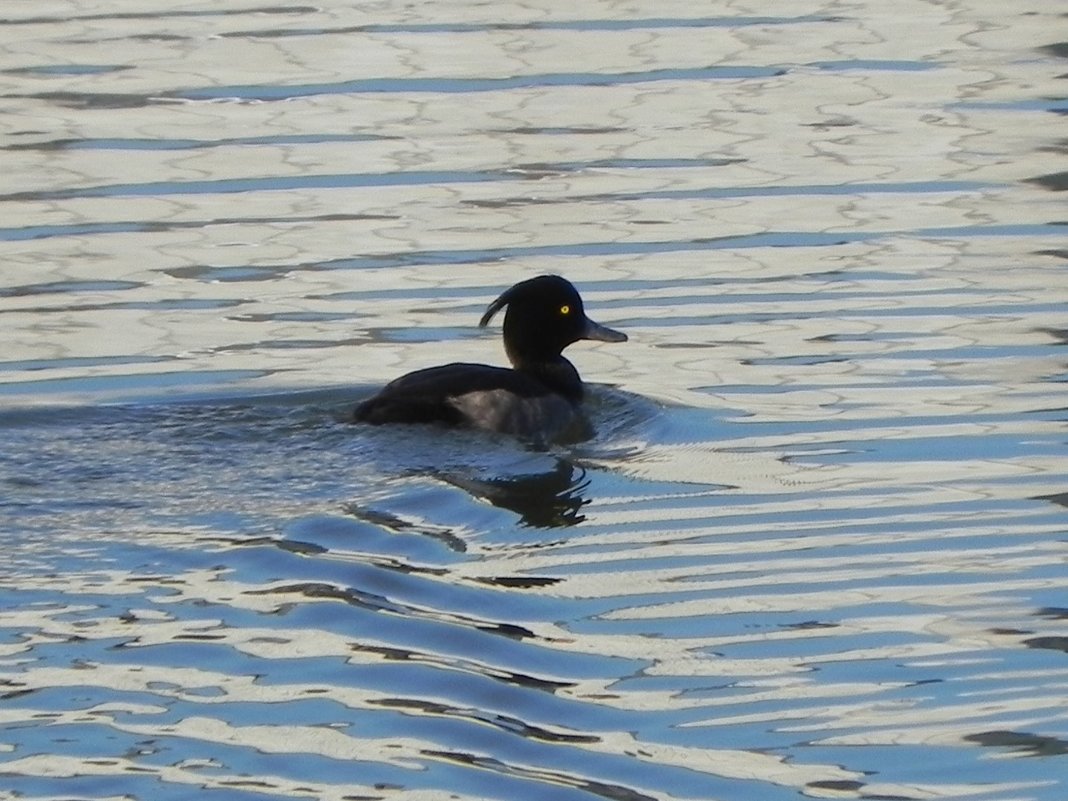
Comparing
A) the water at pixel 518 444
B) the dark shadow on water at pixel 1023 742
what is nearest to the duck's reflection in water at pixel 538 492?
the water at pixel 518 444

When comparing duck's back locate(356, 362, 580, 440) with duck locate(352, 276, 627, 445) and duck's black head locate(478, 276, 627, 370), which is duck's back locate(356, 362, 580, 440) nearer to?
duck locate(352, 276, 627, 445)

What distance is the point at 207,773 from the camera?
6410 millimetres

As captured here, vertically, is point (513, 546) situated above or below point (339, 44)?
below

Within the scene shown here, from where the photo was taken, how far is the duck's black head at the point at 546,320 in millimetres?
11477

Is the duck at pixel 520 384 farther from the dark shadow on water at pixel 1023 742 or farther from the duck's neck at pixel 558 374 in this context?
the dark shadow on water at pixel 1023 742

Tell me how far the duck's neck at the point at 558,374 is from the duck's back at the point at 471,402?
0.32m

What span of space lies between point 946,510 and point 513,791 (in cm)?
324

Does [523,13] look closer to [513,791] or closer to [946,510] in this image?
[946,510]

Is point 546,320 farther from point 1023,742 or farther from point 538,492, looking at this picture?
point 1023,742

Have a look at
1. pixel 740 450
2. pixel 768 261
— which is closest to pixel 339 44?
pixel 768 261

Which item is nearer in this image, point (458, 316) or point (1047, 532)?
point (1047, 532)

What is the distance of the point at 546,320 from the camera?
1157 centimetres

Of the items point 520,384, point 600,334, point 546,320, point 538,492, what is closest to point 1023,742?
point 538,492

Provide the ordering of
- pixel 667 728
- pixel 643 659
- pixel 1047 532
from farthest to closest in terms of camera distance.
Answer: pixel 1047 532 → pixel 643 659 → pixel 667 728
